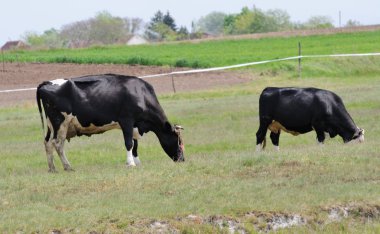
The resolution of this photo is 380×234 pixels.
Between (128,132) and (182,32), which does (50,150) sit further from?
(182,32)

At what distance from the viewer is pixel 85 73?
49062 millimetres

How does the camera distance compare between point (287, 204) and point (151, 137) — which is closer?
point (287, 204)

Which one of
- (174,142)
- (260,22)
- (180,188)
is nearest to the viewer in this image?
(180,188)

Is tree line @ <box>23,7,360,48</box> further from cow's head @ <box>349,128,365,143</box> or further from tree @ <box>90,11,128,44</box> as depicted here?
cow's head @ <box>349,128,365,143</box>

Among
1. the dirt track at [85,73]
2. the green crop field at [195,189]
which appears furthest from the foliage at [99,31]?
the green crop field at [195,189]

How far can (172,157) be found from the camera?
1766 cm

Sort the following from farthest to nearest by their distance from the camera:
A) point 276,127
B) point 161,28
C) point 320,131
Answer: point 161,28
point 276,127
point 320,131

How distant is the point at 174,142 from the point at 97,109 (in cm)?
183

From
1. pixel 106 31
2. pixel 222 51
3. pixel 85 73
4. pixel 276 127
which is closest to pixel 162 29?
pixel 106 31

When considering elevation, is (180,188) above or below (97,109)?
below

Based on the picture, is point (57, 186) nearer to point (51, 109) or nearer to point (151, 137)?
point (51, 109)

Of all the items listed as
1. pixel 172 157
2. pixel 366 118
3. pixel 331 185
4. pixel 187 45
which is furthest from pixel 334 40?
pixel 331 185

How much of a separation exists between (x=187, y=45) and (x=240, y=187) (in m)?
63.5

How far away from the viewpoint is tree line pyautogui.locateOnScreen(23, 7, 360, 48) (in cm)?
14188
